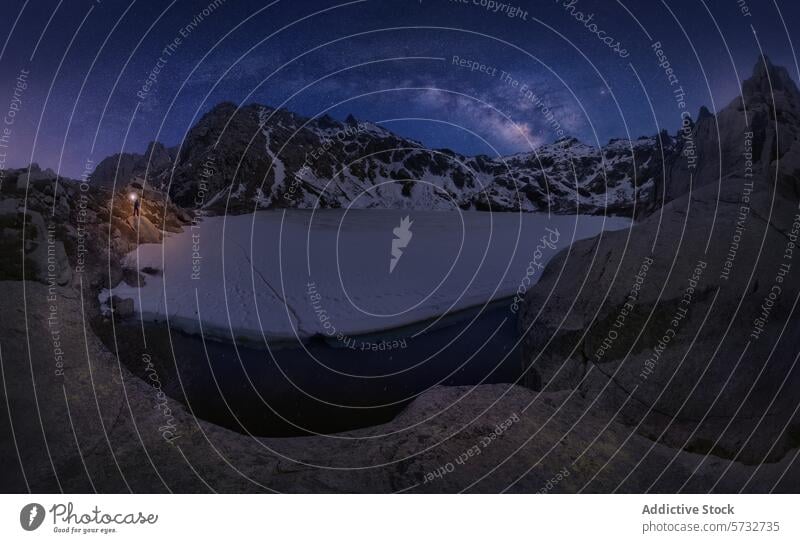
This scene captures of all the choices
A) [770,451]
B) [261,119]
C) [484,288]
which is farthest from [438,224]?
[770,451]

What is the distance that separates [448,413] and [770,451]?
369 centimetres

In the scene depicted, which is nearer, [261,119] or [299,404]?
[299,404]

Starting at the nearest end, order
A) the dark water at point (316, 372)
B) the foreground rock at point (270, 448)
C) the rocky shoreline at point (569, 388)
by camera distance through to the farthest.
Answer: the foreground rock at point (270, 448)
the rocky shoreline at point (569, 388)
the dark water at point (316, 372)

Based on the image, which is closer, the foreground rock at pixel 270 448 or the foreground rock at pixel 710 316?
the foreground rock at pixel 270 448

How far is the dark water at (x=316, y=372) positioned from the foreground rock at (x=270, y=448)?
3.75 ft

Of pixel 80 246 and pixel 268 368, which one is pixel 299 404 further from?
pixel 80 246

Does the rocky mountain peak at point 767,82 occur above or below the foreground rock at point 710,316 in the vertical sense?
above

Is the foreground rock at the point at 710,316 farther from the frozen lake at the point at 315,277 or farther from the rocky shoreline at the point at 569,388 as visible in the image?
the frozen lake at the point at 315,277

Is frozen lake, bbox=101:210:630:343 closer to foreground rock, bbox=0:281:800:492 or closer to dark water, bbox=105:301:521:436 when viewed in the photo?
dark water, bbox=105:301:521:436

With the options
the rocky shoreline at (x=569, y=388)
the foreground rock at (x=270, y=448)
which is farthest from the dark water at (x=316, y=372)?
the foreground rock at (x=270, y=448)

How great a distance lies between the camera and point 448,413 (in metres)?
4.98

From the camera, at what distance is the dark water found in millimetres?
6344

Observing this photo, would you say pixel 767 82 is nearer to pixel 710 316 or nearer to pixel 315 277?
pixel 710 316

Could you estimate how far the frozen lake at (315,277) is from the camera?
839 cm
